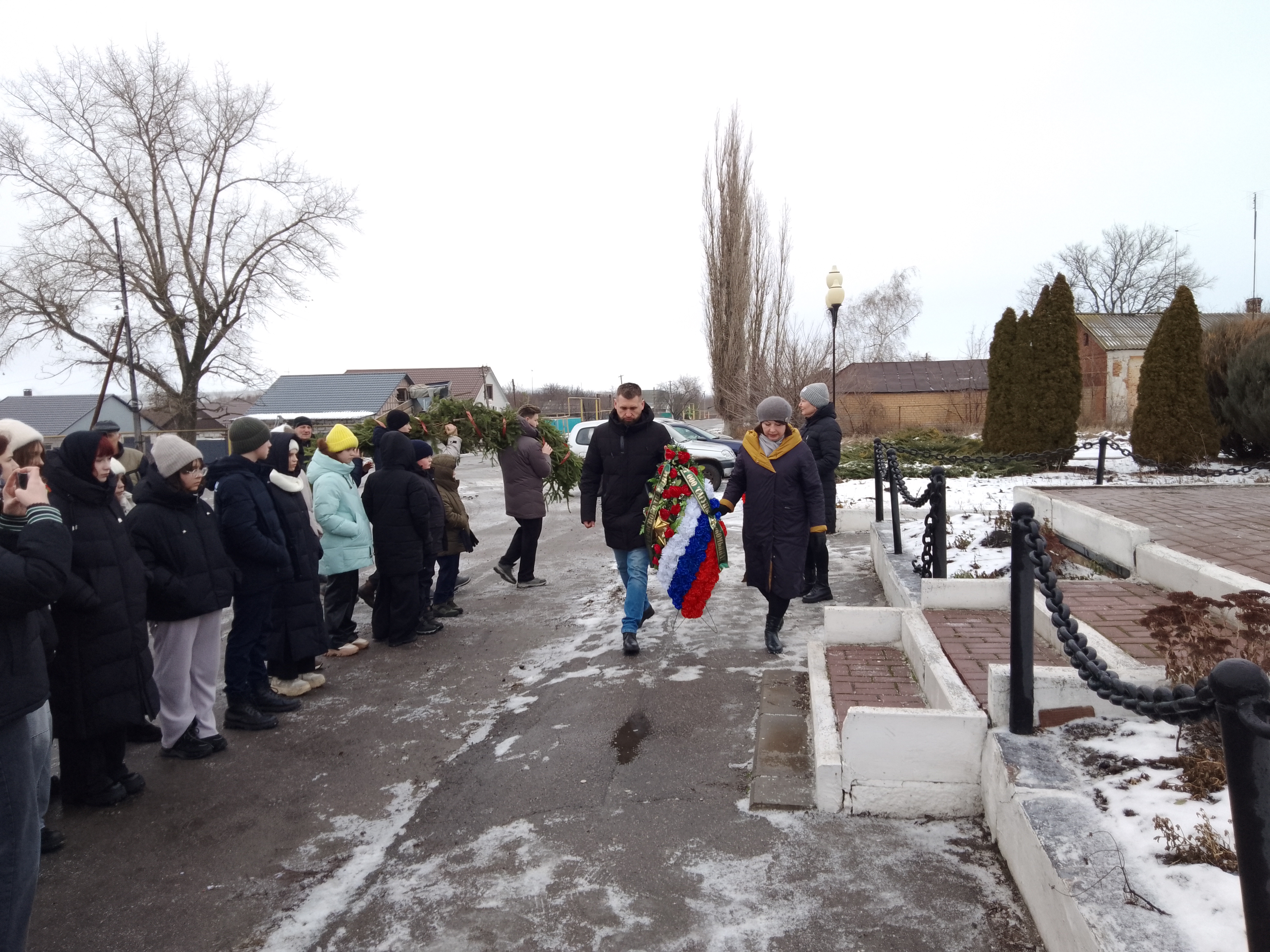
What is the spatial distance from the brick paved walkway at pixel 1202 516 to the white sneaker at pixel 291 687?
18.9ft

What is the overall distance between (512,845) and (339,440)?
145 inches

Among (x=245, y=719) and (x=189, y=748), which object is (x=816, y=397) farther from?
(x=189, y=748)

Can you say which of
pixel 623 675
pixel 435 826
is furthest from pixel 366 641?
pixel 435 826

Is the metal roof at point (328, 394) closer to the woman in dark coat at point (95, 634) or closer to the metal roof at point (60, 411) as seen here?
the metal roof at point (60, 411)

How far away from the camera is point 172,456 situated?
4.24 meters

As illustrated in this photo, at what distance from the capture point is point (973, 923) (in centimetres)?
262

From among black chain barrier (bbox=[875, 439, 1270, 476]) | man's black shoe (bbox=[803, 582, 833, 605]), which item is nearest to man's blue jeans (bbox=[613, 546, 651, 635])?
man's black shoe (bbox=[803, 582, 833, 605])

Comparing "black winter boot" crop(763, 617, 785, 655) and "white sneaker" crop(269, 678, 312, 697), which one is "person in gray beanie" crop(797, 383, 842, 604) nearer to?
"black winter boot" crop(763, 617, 785, 655)

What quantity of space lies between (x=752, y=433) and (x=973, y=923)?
11.1 feet

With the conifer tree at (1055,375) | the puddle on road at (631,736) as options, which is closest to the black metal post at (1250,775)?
the puddle on road at (631,736)

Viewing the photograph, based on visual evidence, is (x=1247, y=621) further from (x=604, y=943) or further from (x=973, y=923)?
(x=604, y=943)

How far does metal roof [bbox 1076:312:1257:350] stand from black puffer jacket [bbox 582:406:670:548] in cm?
3092

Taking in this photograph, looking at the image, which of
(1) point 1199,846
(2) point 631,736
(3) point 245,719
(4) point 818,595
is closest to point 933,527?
(4) point 818,595

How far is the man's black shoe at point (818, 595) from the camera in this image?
683cm
